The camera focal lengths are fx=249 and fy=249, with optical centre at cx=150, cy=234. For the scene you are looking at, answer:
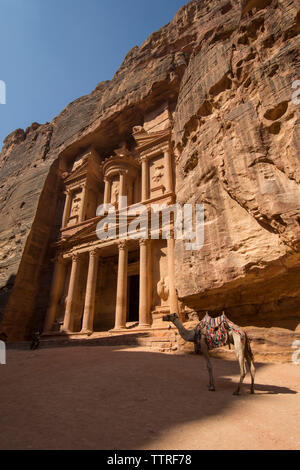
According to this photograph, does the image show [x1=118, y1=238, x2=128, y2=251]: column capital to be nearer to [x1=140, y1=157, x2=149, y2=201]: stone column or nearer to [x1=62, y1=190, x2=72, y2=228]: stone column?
[x1=140, y1=157, x2=149, y2=201]: stone column

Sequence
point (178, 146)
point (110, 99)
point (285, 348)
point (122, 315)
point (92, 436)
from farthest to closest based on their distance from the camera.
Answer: point (110, 99), point (122, 315), point (178, 146), point (285, 348), point (92, 436)

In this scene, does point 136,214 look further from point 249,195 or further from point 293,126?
point 293,126

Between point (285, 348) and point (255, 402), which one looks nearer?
point (255, 402)

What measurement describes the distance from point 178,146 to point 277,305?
9359 mm

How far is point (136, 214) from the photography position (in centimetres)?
1808

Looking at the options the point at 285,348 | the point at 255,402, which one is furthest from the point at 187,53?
the point at 255,402

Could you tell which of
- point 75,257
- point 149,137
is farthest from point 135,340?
point 149,137

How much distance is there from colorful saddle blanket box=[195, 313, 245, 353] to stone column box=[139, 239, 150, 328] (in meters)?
9.40

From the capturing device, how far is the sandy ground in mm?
2770

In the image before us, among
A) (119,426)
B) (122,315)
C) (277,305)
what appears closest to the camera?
(119,426)

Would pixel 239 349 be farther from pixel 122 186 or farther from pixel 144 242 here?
pixel 122 186

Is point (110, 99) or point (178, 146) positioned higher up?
point (110, 99)

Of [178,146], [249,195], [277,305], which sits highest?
[178,146]

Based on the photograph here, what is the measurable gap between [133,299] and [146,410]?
17.7m
